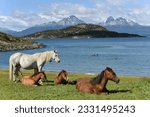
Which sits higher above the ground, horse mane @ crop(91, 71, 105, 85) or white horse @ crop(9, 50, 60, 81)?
white horse @ crop(9, 50, 60, 81)

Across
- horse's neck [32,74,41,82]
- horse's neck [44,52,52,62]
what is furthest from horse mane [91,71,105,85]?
horse's neck [44,52,52,62]

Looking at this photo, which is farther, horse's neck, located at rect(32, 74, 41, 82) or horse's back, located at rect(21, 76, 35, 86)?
horse's back, located at rect(21, 76, 35, 86)

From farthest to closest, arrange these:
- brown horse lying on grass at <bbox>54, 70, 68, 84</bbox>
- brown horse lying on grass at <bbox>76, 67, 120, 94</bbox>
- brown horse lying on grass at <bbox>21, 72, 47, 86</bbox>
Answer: brown horse lying on grass at <bbox>54, 70, 68, 84</bbox>, brown horse lying on grass at <bbox>21, 72, 47, 86</bbox>, brown horse lying on grass at <bbox>76, 67, 120, 94</bbox>

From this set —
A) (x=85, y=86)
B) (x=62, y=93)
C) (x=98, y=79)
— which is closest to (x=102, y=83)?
(x=98, y=79)

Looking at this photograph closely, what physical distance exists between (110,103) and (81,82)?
21.7 ft

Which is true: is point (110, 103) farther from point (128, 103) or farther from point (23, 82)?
point (23, 82)

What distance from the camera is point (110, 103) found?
49.0 ft

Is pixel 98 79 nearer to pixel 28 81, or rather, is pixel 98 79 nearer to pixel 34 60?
pixel 28 81

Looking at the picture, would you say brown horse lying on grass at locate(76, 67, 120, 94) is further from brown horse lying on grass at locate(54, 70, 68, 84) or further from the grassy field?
brown horse lying on grass at locate(54, 70, 68, 84)

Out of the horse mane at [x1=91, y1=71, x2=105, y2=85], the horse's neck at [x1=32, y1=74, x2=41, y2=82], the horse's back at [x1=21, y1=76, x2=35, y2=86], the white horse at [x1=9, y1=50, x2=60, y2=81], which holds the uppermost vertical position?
the white horse at [x1=9, y1=50, x2=60, y2=81]

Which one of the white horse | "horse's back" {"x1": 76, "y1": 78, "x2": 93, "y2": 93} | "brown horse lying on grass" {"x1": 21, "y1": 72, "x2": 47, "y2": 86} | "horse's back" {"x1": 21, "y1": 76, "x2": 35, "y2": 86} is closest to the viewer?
"horse's back" {"x1": 76, "y1": 78, "x2": 93, "y2": 93}

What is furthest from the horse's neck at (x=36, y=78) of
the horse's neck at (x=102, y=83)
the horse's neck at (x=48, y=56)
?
the horse's neck at (x=102, y=83)

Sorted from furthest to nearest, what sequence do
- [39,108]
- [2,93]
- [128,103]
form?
[2,93] → [128,103] → [39,108]

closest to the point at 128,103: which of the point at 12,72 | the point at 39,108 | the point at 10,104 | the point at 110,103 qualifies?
the point at 110,103
